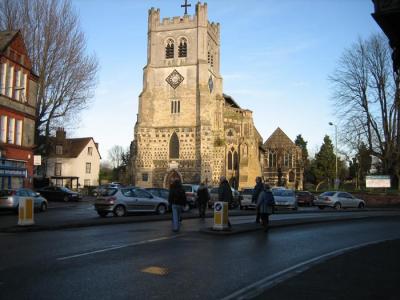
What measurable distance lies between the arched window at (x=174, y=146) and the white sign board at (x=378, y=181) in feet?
80.4

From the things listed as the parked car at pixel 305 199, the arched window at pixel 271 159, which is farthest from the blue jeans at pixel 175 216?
the arched window at pixel 271 159

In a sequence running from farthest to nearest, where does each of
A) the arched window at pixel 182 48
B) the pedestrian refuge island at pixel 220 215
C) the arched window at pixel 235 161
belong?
1. the arched window at pixel 235 161
2. the arched window at pixel 182 48
3. the pedestrian refuge island at pixel 220 215

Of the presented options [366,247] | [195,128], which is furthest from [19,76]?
[366,247]

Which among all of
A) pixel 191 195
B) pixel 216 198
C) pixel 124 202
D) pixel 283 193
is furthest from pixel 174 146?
pixel 124 202

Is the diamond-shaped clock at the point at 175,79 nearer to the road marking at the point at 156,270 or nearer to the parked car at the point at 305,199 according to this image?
the parked car at the point at 305,199

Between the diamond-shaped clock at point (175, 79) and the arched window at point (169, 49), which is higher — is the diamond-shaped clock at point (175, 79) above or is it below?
below

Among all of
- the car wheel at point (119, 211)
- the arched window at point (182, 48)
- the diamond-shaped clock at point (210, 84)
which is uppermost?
the arched window at point (182, 48)

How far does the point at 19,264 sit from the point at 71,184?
55956 millimetres

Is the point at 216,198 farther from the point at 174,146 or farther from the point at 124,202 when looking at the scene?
the point at 174,146

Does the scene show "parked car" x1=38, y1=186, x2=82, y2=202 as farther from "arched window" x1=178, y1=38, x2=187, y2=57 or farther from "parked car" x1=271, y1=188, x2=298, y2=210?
"arched window" x1=178, y1=38, x2=187, y2=57

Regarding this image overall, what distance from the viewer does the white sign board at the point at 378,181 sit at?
143 feet

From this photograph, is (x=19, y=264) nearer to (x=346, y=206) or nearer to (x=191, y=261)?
(x=191, y=261)

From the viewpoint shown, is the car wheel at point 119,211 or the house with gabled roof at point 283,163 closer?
the car wheel at point 119,211

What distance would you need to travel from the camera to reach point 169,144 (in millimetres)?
60625
